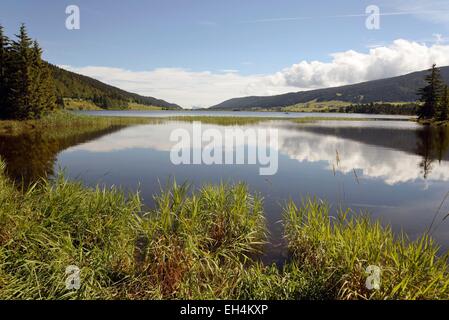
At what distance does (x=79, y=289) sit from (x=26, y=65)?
6259 centimetres

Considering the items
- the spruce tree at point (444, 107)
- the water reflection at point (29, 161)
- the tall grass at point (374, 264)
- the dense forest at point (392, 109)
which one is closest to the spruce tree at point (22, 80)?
the water reflection at point (29, 161)

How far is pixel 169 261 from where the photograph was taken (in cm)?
736

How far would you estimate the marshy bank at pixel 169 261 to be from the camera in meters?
6.23

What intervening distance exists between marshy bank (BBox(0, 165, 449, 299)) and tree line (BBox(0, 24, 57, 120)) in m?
54.5

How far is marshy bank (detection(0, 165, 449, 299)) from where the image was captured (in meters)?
6.23

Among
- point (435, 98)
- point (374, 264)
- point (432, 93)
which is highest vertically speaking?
point (432, 93)

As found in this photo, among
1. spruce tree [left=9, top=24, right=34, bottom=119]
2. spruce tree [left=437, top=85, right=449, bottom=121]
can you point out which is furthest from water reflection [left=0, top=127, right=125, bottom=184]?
spruce tree [left=437, top=85, right=449, bottom=121]

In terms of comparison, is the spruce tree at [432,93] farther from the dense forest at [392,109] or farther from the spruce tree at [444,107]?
the dense forest at [392,109]

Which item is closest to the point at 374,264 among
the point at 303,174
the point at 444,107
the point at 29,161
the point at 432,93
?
the point at 303,174

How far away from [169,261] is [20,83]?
61093 millimetres

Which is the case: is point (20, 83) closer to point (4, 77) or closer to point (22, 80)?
point (22, 80)

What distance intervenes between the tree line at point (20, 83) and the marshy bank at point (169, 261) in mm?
54525
